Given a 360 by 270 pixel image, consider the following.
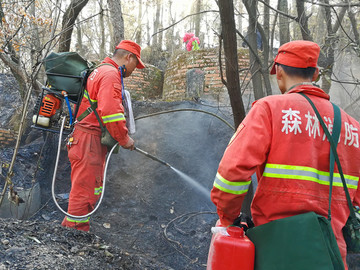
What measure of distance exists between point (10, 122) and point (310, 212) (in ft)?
24.6

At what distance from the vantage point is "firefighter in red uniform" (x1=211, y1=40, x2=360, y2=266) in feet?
4.78

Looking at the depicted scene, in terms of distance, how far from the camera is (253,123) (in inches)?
58.8

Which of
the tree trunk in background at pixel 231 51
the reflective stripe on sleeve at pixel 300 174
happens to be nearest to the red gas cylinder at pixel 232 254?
the reflective stripe on sleeve at pixel 300 174

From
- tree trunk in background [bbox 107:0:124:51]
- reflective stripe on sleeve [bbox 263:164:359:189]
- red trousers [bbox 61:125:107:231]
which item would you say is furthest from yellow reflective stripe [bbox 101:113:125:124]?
tree trunk in background [bbox 107:0:124:51]

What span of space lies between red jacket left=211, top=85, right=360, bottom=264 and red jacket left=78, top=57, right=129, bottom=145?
6.26ft

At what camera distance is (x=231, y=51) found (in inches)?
96.0

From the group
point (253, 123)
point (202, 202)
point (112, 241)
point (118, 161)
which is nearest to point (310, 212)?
point (253, 123)

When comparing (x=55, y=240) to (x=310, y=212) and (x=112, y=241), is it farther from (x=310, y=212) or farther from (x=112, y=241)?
(x=310, y=212)

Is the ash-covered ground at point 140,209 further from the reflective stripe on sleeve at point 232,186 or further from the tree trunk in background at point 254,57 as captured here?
the reflective stripe on sleeve at point 232,186

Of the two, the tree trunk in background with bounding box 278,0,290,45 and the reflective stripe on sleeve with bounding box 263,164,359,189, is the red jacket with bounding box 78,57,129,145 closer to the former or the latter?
the reflective stripe on sleeve with bounding box 263,164,359,189

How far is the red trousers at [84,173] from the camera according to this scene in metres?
3.22

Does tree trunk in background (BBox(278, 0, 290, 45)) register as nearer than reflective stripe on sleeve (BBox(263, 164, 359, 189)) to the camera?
No

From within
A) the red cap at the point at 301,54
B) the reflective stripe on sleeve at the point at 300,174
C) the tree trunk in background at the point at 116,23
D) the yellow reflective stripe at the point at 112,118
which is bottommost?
the reflective stripe on sleeve at the point at 300,174

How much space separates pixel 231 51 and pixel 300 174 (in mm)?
1334
